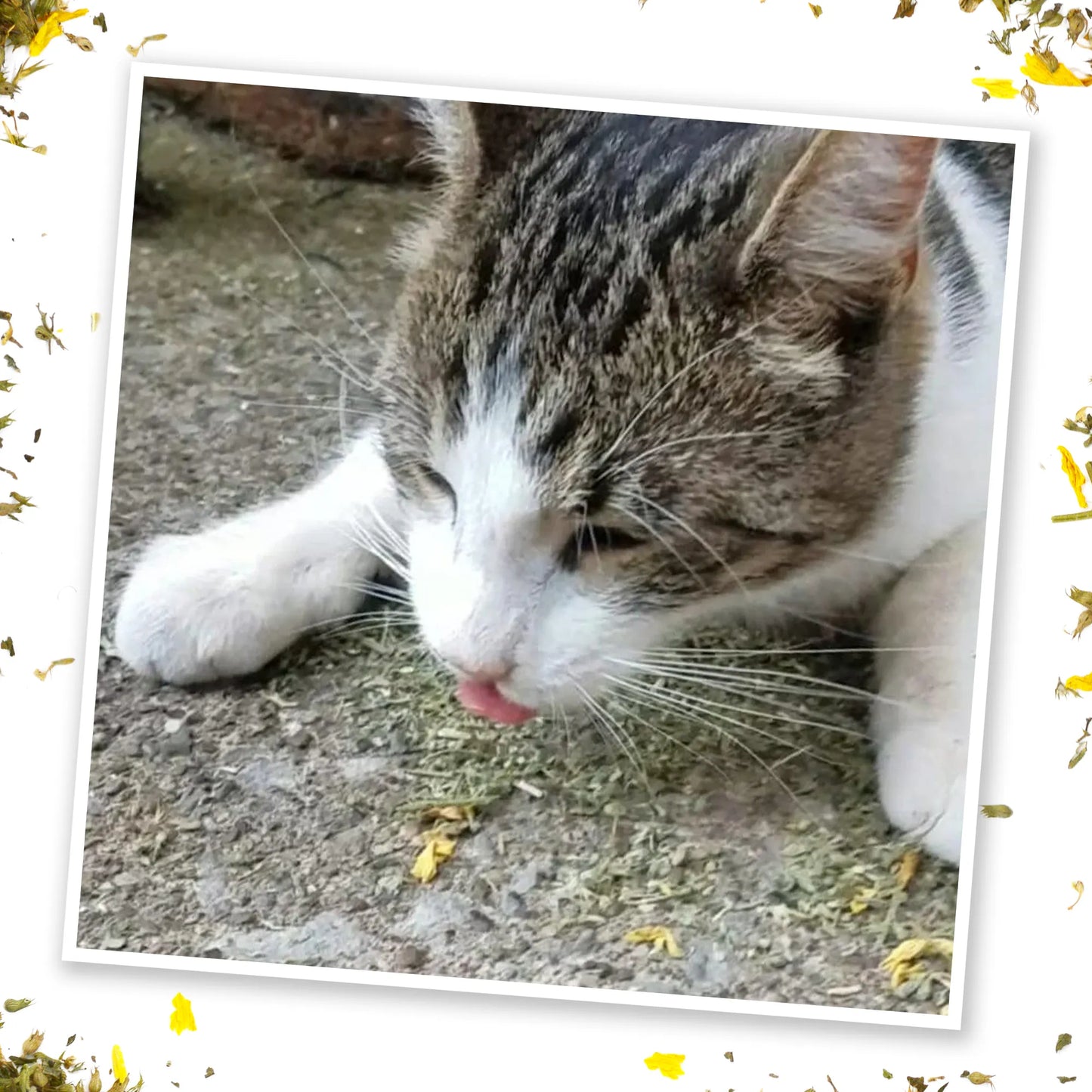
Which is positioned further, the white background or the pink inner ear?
the white background

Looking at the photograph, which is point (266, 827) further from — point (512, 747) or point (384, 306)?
point (384, 306)

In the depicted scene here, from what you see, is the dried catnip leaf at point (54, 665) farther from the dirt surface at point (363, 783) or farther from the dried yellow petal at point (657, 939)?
the dried yellow petal at point (657, 939)

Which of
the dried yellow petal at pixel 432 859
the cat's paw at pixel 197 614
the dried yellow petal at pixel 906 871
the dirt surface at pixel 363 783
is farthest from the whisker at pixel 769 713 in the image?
the cat's paw at pixel 197 614

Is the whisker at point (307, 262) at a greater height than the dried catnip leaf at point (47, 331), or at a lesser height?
greater

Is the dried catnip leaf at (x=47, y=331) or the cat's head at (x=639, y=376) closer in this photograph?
the cat's head at (x=639, y=376)

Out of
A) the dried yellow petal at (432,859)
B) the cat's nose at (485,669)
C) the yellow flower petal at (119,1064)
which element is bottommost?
the yellow flower petal at (119,1064)

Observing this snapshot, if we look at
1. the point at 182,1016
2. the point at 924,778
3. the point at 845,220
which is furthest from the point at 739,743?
the point at 182,1016

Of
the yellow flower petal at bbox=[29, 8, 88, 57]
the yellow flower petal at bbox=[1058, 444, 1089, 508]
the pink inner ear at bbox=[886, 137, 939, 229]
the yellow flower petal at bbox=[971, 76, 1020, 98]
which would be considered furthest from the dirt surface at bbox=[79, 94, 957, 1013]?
the yellow flower petal at bbox=[971, 76, 1020, 98]

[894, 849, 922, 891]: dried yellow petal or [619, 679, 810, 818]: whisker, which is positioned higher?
[619, 679, 810, 818]: whisker

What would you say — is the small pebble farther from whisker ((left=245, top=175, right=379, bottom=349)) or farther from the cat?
whisker ((left=245, top=175, right=379, bottom=349))
